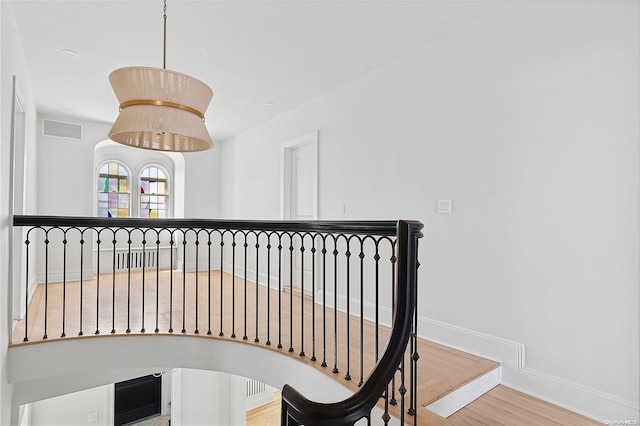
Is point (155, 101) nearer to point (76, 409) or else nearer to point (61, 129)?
point (61, 129)

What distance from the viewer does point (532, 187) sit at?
2430 mm

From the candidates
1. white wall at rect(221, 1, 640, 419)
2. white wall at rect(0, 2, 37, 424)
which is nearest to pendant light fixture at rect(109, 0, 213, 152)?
white wall at rect(0, 2, 37, 424)

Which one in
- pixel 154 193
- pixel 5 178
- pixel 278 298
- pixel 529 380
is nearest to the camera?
pixel 529 380

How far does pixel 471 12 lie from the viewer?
8.69ft

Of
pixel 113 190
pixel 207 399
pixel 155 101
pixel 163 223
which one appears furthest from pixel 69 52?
pixel 207 399

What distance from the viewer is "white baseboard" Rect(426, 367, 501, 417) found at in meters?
2.06

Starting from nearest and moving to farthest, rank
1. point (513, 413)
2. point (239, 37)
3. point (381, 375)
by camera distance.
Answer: point (381, 375) → point (513, 413) → point (239, 37)

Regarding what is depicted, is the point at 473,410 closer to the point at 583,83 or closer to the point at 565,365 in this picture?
the point at 565,365

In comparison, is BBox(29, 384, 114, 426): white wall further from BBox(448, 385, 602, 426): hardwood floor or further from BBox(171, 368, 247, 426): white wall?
BBox(448, 385, 602, 426): hardwood floor

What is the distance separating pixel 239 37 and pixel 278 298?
2.56 m

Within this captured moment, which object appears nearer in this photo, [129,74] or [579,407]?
[129,74]

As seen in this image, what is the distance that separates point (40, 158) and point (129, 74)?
484 cm

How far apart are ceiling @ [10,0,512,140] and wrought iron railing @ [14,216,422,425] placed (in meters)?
1.59

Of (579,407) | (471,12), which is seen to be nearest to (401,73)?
(471,12)
